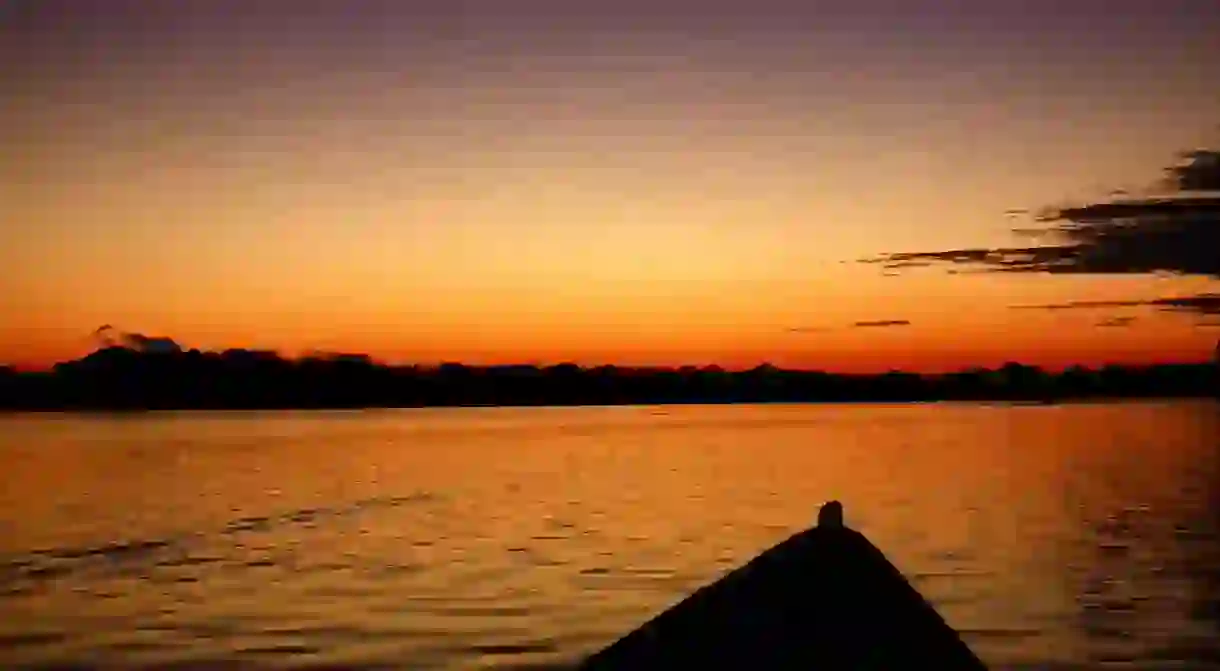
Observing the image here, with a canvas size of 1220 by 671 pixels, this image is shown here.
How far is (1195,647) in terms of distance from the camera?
23.2 metres

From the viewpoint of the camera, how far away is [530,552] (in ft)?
116

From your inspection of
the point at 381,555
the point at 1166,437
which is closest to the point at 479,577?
the point at 381,555

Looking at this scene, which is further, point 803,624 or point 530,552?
point 530,552

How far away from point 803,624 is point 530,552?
28.3m

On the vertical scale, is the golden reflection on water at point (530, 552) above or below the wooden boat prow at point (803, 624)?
below

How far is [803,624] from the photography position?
25.4 feet

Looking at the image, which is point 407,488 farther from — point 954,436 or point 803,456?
point 954,436

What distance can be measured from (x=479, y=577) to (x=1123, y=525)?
2232cm

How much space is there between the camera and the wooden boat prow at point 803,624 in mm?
7559

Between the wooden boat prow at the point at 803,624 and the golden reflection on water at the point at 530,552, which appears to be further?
the golden reflection on water at the point at 530,552

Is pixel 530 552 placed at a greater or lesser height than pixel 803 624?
lesser

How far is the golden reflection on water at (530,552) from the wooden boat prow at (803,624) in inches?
557

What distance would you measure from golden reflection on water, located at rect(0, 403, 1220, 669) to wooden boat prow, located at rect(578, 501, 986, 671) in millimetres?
14147

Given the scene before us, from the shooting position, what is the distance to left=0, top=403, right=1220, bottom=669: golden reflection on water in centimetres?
2417
